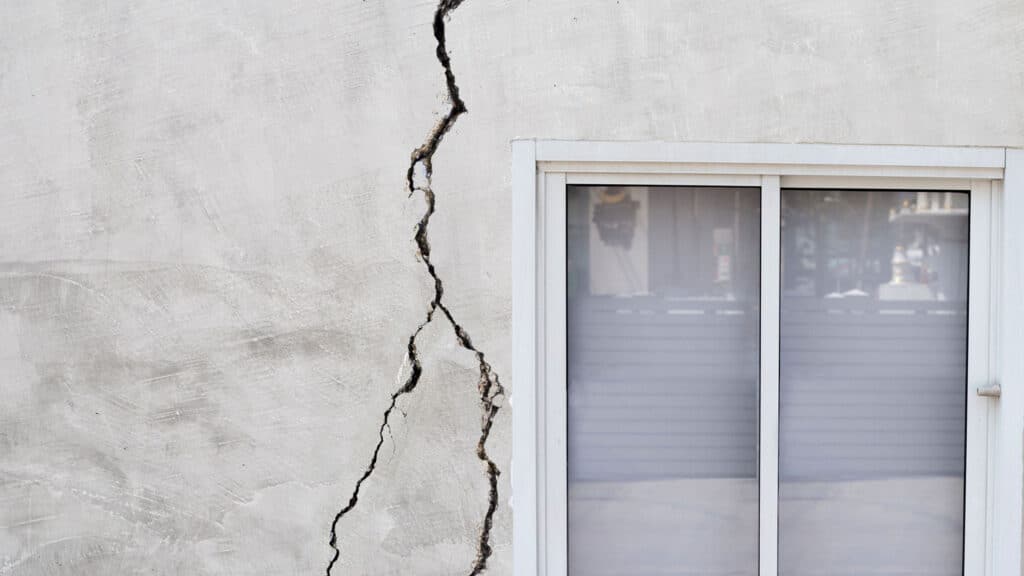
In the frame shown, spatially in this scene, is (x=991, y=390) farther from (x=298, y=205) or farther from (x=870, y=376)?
(x=298, y=205)

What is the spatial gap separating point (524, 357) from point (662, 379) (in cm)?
39

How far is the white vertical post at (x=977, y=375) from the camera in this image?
2.17m

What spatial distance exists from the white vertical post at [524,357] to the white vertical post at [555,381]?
0.05 meters

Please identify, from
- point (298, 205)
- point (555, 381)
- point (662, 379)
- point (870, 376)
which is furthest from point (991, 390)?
point (298, 205)

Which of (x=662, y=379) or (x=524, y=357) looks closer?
(x=524, y=357)

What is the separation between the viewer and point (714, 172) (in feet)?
6.95

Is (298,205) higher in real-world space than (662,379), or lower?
higher

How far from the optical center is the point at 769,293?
2.14 metres

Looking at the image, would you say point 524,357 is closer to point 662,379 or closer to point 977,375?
point 662,379

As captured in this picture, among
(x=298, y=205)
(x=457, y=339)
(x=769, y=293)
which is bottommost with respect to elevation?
(x=457, y=339)

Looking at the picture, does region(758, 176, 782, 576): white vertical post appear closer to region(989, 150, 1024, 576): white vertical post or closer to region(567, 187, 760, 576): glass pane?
region(567, 187, 760, 576): glass pane

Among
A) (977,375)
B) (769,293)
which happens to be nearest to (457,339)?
(769,293)

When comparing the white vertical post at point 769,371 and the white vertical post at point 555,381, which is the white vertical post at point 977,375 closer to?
the white vertical post at point 769,371

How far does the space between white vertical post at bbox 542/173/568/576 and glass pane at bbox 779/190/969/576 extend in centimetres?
59
